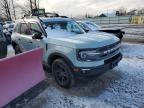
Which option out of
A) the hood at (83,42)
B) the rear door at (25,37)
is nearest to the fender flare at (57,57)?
the hood at (83,42)

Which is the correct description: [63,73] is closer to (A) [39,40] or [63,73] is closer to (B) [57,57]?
(B) [57,57]

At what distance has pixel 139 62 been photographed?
6.86 metres

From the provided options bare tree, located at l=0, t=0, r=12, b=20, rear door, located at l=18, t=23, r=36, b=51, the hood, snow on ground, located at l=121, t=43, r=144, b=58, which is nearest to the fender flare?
the hood

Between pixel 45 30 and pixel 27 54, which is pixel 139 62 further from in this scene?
pixel 27 54

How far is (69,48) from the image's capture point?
4.39 meters

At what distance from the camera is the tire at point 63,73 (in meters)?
4.56

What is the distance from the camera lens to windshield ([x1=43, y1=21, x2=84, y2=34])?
5559 millimetres

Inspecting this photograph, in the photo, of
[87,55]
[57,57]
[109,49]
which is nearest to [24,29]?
[57,57]

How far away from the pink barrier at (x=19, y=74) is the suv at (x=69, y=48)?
1.65 feet

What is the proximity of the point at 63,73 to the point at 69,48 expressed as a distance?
776mm

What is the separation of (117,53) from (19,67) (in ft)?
9.08

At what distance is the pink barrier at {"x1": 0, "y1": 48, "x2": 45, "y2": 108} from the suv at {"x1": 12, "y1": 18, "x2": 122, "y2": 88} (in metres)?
0.50

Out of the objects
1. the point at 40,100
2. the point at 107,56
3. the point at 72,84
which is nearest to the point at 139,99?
the point at 107,56

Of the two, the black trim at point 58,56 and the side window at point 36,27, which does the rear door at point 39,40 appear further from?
the black trim at point 58,56
